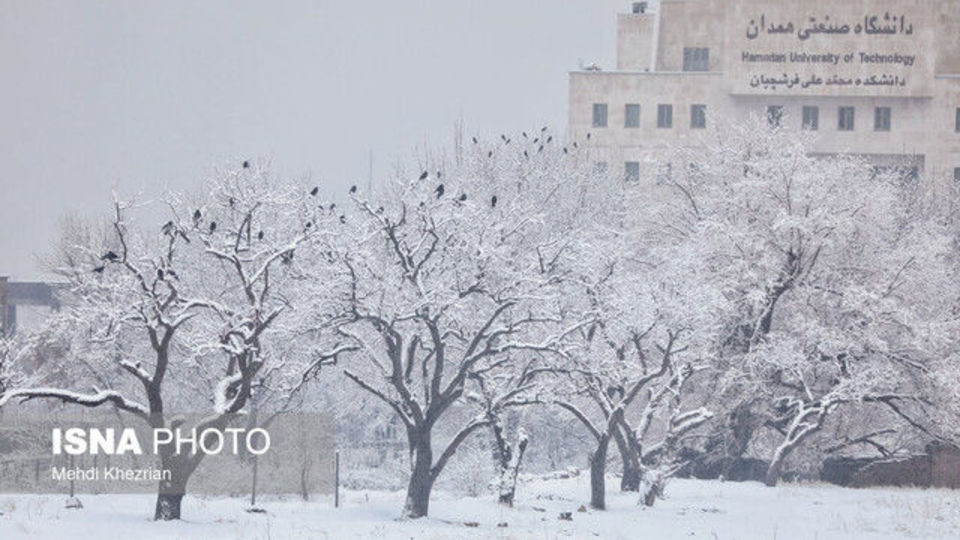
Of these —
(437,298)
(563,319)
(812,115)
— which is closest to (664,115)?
(812,115)

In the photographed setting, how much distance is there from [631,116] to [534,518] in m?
71.4

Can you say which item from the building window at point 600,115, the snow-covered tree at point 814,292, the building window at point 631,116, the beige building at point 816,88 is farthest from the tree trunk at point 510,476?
the building window at point 631,116

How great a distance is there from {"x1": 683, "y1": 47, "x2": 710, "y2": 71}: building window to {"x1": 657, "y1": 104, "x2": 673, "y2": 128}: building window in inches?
198

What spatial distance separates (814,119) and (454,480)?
187 feet

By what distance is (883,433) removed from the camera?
53.0 metres

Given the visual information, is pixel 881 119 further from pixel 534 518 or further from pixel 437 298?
pixel 437 298

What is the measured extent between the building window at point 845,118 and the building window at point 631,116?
41.6 ft

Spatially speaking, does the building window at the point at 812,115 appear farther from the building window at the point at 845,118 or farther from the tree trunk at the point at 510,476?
the tree trunk at the point at 510,476

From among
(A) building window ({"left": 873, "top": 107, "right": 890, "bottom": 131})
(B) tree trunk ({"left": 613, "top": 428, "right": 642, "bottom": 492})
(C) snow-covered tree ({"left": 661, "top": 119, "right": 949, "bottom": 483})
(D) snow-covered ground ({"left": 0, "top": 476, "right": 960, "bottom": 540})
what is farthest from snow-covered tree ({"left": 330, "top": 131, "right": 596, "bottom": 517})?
(A) building window ({"left": 873, "top": 107, "right": 890, "bottom": 131})

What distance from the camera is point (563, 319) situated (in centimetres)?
4047

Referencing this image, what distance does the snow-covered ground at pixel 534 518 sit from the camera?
3294 centimetres

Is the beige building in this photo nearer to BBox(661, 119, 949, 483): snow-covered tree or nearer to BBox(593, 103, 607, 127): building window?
BBox(593, 103, 607, 127): building window

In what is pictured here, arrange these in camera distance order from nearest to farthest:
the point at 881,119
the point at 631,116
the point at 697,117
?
the point at 881,119, the point at 697,117, the point at 631,116

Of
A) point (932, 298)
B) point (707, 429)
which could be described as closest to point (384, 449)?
point (707, 429)
